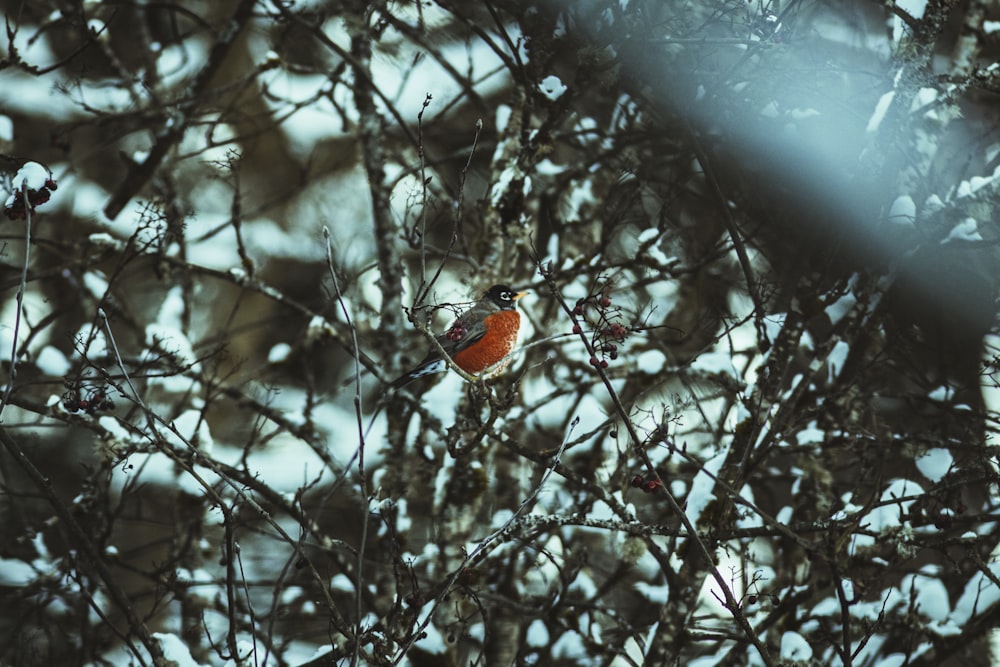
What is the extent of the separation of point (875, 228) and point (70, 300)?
5.78 meters

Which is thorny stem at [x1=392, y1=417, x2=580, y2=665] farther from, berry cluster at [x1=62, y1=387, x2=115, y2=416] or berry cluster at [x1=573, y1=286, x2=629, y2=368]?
berry cluster at [x1=62, y1=387, x2=115, y2=416]

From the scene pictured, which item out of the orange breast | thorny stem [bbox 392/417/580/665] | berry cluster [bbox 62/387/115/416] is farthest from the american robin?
thorny stem [bbox 392/417/580/665]

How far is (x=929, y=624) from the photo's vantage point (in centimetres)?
466

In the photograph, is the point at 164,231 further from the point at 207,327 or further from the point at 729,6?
the point at 207,327

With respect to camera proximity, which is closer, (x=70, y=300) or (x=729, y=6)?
(x=729, y=6)

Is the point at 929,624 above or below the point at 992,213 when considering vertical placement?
below

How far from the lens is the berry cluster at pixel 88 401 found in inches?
132

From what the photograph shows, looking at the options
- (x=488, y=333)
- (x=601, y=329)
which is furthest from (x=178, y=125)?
(x=601, y=329)

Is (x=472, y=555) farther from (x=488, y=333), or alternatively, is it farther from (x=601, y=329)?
(x=488, y=333)

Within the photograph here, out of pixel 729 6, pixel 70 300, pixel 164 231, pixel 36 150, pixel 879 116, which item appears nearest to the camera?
pixel 729 6

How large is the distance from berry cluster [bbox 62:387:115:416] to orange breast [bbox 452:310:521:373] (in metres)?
1.90

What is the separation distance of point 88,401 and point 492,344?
2.15 meters

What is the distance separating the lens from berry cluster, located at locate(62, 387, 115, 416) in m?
3.36

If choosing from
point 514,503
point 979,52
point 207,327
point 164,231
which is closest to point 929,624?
point 514,503
